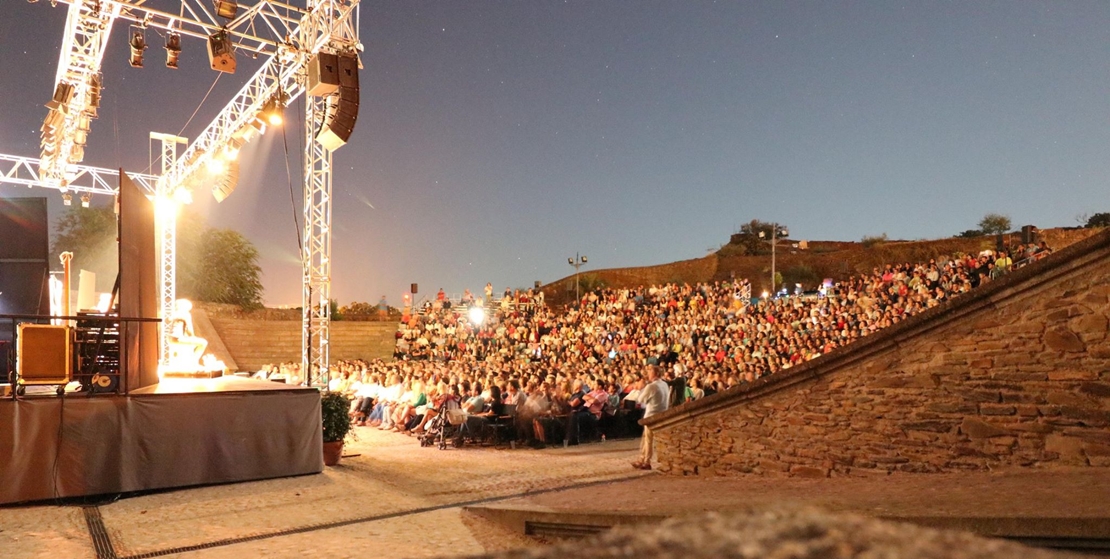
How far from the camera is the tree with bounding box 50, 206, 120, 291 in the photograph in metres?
37.9

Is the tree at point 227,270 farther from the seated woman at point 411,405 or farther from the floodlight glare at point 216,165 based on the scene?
the seated woman at point 411,405

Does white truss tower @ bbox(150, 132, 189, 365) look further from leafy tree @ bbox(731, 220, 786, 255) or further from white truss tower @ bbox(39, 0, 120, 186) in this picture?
leafy tree @ bbox(731, 220, 786, 255)

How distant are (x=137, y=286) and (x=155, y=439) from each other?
7.70 ft

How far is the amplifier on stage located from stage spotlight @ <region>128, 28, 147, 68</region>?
562 cm

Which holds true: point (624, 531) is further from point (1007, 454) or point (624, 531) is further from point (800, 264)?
point (800, 264)

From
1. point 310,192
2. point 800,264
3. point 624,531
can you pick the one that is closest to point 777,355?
point 310,192

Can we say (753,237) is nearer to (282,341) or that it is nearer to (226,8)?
(282,341)

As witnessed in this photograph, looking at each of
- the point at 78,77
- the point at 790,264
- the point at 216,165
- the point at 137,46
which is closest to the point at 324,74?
the point at 137,46

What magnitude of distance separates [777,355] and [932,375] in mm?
9538

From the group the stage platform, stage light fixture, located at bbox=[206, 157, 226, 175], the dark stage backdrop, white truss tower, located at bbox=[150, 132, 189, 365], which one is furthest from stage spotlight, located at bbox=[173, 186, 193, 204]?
the stage platform

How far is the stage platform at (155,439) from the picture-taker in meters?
7.50

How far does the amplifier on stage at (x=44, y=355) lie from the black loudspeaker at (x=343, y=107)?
4682 millimetres

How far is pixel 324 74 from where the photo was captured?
426 inches

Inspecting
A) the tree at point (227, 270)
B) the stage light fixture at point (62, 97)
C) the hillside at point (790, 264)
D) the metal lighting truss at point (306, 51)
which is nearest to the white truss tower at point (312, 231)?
the metal lighting truss at point (306, 51)
